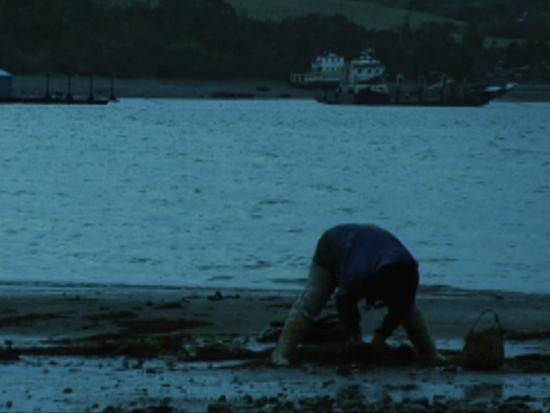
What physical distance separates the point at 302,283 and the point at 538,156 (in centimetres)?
6067

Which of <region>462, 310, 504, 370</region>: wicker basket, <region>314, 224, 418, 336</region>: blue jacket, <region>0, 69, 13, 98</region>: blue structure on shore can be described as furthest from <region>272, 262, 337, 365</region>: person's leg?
<region>0, 69, 13, 98</region>: blue structure on shore

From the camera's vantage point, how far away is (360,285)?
1482 centimetres

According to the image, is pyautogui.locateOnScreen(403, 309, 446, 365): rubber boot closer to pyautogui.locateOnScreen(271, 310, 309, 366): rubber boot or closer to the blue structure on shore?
pyautogui.locateOnScreen(271, 310, 309, 366): rubber boot

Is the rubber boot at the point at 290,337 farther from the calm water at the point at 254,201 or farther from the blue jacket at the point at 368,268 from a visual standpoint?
the calm water at the point at 254,201

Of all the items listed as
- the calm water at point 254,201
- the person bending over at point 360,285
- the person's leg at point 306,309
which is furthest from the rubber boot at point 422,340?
the calm water at point 254,201

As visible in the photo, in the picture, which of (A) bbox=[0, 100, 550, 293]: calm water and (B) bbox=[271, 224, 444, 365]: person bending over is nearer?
(B) bbox=[271, 224, 444, 365]: person bending over

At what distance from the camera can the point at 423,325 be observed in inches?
622

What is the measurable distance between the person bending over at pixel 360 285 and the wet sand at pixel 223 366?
206 mm

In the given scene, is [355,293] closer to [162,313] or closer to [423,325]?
[423,325]

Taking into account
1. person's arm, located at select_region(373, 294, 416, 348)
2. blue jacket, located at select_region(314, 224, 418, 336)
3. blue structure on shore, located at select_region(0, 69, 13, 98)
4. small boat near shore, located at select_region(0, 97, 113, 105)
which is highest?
blue jacket, located at select_region(314, 224, 418, 336)

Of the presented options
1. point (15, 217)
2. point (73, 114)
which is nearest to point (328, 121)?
point (73, 114)

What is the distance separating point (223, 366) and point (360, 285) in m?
1.54

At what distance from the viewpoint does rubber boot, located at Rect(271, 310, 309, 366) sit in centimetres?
1566

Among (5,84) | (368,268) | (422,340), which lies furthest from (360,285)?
(5,84)
